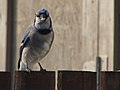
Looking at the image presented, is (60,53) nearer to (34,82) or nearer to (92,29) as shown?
(92,29)

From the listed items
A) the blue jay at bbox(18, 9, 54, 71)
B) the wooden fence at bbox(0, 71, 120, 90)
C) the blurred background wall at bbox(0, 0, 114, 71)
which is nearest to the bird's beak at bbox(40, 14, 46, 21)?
the blue jay at bbox(18, 9, 54, 71)

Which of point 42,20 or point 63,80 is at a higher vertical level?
point 42,20

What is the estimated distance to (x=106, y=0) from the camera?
6.23m

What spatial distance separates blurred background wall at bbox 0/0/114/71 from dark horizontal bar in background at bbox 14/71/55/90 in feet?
14.2

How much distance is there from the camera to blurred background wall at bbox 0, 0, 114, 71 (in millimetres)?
6238

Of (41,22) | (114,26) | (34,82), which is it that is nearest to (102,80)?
(34,82)

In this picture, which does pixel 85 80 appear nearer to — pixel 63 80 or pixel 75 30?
pixel 63 80

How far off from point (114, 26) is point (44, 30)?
9.01 ft

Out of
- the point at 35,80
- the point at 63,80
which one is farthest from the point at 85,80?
the point at 35,80

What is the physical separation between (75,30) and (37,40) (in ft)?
10.0

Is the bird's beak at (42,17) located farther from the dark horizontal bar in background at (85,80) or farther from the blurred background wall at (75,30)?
the blurred background wall at (75,30)

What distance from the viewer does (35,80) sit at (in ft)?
6.16

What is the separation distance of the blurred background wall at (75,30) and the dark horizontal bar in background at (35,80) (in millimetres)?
4332

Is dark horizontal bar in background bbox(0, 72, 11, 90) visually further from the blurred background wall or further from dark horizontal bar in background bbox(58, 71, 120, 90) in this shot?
the blurred background wall
